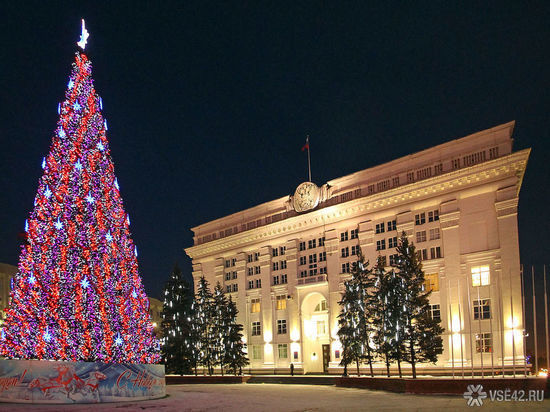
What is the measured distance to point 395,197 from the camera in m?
51.8

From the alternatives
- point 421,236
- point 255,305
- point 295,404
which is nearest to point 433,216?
point 421,236

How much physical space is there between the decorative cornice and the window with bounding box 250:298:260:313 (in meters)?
6.54

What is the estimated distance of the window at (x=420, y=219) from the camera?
50062 mm

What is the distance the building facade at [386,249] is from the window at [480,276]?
0.27 ft

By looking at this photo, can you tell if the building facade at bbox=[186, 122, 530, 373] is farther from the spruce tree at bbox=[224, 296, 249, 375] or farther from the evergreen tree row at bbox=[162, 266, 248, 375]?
the spruce tree at bbox=[224, 296, 249, 375]

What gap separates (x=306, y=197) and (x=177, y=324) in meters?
18.3

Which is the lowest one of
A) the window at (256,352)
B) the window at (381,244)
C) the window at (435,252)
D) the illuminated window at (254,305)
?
the window at (256,352)

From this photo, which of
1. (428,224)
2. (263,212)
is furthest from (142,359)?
(263,212)

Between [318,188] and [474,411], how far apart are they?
130ft

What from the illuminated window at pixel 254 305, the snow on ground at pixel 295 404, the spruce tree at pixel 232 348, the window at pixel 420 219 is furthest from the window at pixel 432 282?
the illuminated window at pixel 254 305

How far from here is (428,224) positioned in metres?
49.5

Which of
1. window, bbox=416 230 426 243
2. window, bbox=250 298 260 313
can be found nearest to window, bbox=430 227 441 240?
window, bbox=416 230 426 243

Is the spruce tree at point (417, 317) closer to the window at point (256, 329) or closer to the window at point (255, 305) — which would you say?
the window at point (256, 329)

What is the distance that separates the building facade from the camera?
44.2 meters
